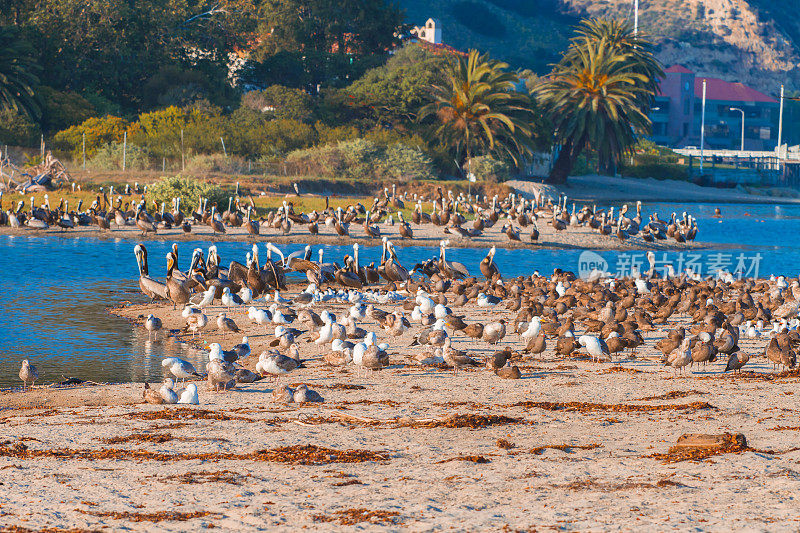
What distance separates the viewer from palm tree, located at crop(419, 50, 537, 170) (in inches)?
2675

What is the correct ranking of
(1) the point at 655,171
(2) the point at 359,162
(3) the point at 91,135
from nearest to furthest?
1. (3) the point at 91,135
2. (2) the point at 359,162
3. (1) the point at 655,171

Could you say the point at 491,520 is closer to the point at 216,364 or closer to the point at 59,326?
the point at 216,364

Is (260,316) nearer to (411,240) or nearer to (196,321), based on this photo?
(196,321)

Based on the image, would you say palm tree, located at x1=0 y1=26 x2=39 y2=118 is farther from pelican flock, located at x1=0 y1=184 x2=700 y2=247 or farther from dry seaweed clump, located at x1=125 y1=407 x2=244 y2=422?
dry seaweed clump, located at x1=125 y1=407 x2=244 y2=422

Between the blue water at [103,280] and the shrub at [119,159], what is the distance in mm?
20471

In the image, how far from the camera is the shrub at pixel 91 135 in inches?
2420

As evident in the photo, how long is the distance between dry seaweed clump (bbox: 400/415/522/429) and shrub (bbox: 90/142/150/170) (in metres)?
48.5

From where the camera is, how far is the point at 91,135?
61562 mm

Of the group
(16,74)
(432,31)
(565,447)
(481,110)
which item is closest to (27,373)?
(565,447)

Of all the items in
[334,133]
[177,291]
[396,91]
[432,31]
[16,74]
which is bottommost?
[177,291]

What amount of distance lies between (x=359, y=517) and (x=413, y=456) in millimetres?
1999

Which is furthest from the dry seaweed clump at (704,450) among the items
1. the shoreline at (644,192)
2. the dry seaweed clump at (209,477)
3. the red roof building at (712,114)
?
the red roof building at (712,114)

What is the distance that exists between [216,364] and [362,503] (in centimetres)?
575

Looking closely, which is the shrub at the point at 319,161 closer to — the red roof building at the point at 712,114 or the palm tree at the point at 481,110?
the palm tree at the point at 481,110
